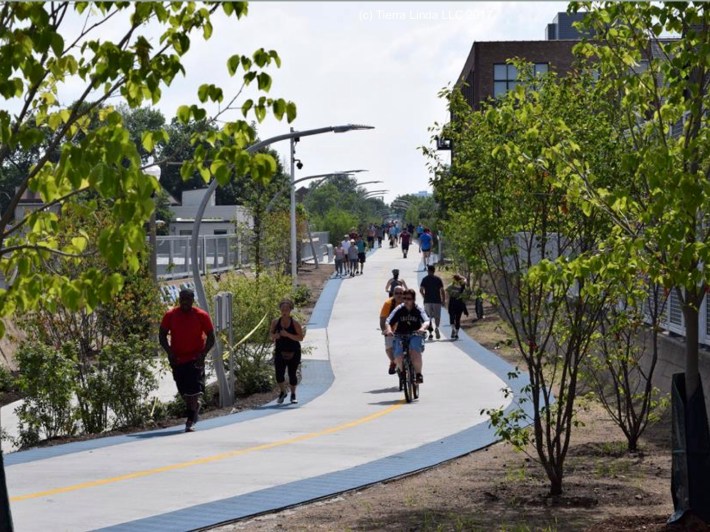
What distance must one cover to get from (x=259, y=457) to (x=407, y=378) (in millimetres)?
5814

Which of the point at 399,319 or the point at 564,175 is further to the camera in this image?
the point at 399,319

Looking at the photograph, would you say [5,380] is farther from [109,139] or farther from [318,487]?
[109,139]

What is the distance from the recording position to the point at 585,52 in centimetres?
1019

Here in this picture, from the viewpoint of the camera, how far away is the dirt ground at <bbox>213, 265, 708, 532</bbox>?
9570 millimetres

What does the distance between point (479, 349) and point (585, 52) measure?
18.0 m

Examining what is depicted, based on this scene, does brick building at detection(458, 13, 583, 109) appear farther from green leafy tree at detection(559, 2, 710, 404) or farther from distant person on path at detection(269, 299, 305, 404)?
green leafy tree at detection(559, 2, 710, 404)

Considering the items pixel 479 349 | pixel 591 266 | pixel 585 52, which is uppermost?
pixel 585 52

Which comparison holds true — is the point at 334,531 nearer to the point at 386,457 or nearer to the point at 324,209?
the point at 386,457

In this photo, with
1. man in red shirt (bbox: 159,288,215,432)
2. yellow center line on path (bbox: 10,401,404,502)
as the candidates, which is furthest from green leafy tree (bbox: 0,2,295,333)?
man in red shirt (bbox: 159,288,215,432)

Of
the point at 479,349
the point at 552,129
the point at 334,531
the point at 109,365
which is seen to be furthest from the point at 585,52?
the point at 479,349

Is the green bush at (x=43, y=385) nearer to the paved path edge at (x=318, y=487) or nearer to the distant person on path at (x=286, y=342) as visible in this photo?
the distant person on path at (x=286, y=342)

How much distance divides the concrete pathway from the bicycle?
0.67 ft

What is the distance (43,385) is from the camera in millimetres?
15938

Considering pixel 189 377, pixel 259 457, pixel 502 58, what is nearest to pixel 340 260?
→ pixel 502 58
